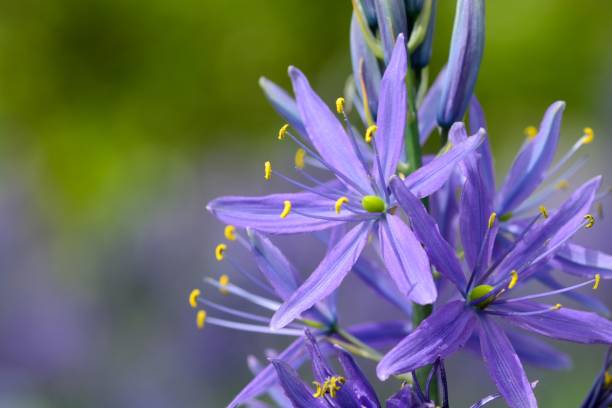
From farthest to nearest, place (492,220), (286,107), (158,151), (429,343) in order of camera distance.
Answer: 1. (158,151)
2. (286,107)
3. (492,220)
4. (429,343)

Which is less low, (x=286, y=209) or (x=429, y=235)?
(x=286, y=209)

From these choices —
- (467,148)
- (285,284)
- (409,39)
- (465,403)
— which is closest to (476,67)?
(409,39)

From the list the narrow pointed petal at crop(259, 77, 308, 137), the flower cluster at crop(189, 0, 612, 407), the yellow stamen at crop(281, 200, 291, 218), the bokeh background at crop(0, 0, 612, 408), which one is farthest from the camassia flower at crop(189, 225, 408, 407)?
the bokeh background at crop(0, 0, 612, 408)

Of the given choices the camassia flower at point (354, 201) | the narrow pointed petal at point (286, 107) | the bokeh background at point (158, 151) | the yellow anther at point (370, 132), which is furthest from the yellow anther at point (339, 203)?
the bokeh background at point (158, 151)

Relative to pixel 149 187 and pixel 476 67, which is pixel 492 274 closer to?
pixel 476 67

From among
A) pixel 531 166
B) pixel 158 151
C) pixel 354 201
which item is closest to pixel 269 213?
pixel 354 201

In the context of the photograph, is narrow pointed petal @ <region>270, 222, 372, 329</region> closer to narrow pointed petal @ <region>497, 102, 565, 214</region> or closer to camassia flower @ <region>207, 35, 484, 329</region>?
camassia flower @ <region>207, 35, 484, 329</region>

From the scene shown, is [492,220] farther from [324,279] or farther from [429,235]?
[324,279]
